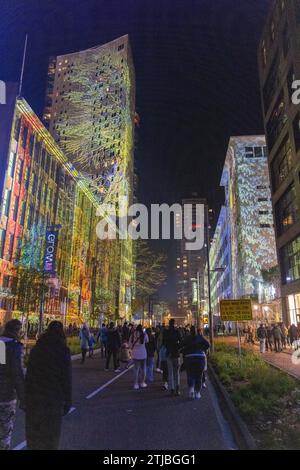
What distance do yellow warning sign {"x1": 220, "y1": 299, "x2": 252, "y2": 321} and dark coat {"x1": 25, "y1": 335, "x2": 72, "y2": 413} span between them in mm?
11156

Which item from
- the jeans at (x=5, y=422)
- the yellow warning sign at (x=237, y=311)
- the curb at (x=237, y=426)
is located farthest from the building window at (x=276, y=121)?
the jeans at (x=5, y=422)

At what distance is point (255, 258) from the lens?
7619cm

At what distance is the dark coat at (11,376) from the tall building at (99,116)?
7341 centimetres

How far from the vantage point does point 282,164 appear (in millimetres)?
36656

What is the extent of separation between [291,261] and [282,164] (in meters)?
9.67

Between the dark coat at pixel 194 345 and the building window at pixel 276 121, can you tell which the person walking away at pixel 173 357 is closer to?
the dark coat at pixel 194 345

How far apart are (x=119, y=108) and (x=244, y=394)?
9115cm

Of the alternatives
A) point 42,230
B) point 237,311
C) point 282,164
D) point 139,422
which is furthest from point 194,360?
point 42,230

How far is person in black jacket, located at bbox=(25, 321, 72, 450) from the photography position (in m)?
4.26

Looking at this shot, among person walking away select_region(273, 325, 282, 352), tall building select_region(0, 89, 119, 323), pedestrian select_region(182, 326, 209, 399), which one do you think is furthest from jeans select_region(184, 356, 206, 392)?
person walking away select_region(273, 325, 282, 352)

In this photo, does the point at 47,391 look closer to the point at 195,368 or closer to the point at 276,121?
the point at 195,368
